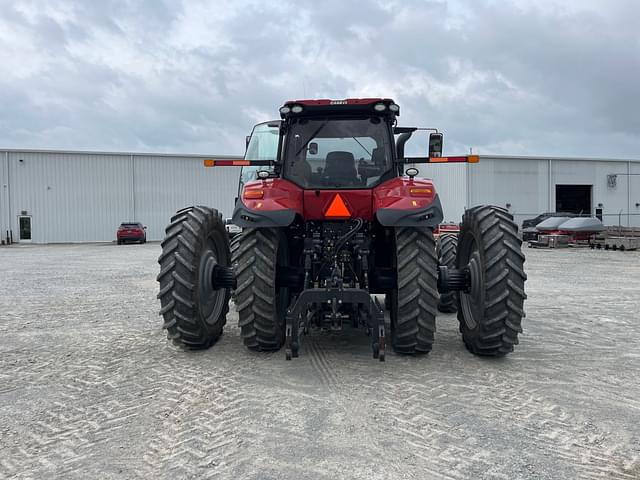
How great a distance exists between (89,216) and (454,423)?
36.5 meters

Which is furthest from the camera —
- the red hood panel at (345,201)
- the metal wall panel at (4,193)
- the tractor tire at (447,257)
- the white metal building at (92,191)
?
the white metal building at (92,191)

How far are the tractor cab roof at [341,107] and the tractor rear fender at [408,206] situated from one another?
88 cm

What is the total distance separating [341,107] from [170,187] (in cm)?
3396

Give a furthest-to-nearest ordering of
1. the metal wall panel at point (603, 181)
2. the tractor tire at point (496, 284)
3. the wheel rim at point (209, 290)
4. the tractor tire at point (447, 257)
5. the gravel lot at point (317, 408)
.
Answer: the metal wall panel at point (603, 181)
the tractor tire at point (447, 257)
the wheel rim at point (209, 290)
the tractor tire at point (496, 284)
the gravel lot at point (317, 408)

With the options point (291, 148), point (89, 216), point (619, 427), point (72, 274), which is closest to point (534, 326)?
point (619, 427)

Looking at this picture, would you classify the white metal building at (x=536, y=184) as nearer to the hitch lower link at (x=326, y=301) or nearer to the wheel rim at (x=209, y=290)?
the wheel rim at (x=209, y=290)

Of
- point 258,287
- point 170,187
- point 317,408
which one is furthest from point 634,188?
point 317,408

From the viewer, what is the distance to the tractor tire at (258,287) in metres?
4.98

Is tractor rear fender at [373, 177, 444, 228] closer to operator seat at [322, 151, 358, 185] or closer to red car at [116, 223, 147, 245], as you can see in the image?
operator seat at [322, 151, 358, 185]

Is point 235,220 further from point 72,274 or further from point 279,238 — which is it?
point 72,274

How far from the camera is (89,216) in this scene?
35.9 metres

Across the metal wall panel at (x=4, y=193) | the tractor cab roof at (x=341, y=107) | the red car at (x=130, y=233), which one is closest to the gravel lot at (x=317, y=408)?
the tractor cab roof at (x=341, y=107)

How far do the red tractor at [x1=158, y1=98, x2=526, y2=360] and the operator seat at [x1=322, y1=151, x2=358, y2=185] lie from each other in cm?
1

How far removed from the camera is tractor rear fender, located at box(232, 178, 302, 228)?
4.96 metres
